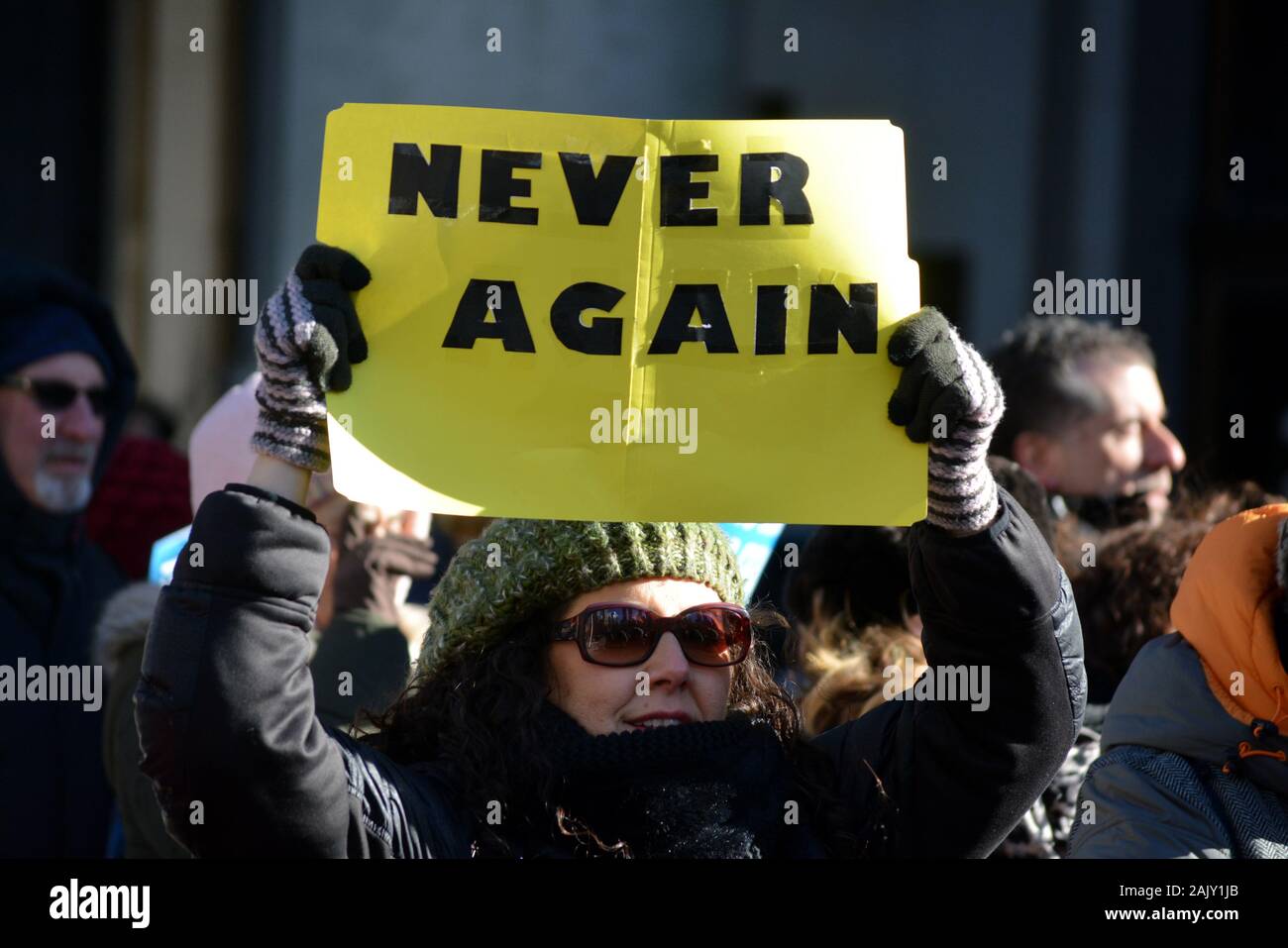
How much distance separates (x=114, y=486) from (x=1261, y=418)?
6143 millimetres

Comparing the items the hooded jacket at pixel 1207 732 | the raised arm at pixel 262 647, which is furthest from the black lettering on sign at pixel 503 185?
the hooded jacket at pixel 1207 732

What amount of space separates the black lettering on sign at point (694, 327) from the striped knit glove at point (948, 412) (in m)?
0.22

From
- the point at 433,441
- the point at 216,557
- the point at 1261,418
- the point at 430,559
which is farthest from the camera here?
the point at 1261,418

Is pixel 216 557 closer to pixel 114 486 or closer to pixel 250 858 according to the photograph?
pixel 250 858

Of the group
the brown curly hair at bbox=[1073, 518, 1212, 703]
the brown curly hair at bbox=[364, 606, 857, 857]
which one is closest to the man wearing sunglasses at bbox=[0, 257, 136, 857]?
the brown curly hair at bbox=[364, 606, 857, 857]

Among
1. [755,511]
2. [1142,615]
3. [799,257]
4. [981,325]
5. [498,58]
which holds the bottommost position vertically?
[1142,615]

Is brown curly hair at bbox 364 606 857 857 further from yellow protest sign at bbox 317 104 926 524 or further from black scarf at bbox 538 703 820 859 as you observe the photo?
yellow protest sign at bbox 317 104 926 524

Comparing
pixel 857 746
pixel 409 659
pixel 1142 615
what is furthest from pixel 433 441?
pixel 1142 615

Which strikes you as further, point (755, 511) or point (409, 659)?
point (409, 659)

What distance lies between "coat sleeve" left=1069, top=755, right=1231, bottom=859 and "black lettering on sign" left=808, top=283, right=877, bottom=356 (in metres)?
0.73

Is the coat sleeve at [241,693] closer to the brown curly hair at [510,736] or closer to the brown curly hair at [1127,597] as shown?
the brown curly hair at [510,736]

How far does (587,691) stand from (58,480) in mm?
2120

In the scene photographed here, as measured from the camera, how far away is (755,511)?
2.18 metres

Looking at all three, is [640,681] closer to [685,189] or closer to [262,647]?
[262,647]
